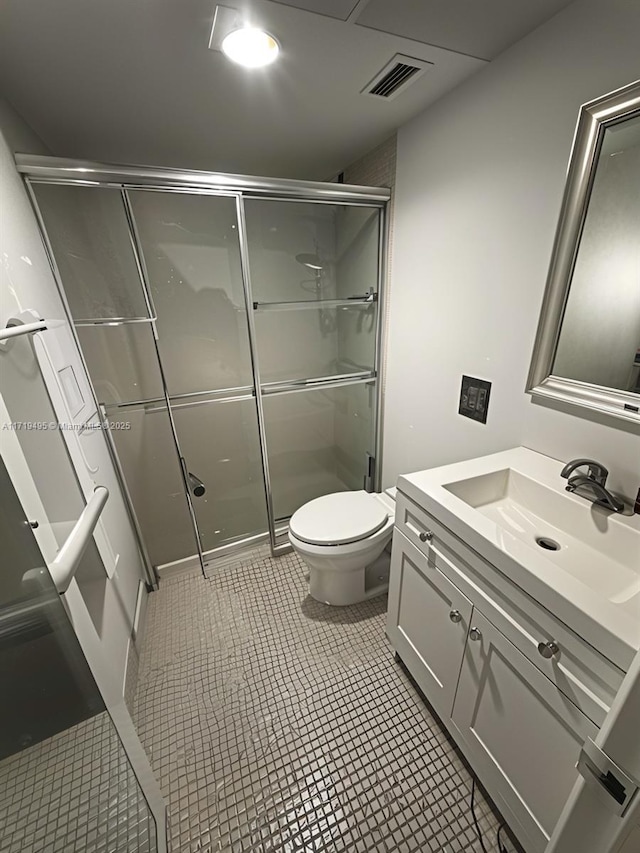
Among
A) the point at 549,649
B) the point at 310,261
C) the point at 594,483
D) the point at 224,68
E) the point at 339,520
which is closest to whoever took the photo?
the point at 549,649

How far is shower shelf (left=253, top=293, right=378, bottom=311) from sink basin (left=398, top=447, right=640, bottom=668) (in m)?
1.26

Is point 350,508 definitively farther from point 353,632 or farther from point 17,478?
point 17,478

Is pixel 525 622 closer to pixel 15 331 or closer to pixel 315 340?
pixel 15 331

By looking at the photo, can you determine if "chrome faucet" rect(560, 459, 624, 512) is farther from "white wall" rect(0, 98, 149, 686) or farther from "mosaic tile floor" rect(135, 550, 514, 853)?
"white wall" rect(0, 98, 149, 686)

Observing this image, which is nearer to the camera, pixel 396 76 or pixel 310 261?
pixel 396 76

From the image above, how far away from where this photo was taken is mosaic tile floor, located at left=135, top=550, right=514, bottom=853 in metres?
1.03

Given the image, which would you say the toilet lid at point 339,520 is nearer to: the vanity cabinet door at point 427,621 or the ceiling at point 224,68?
the vanity cabinet door at point 427,621

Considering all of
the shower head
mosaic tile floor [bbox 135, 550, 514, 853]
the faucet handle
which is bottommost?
mosaic tile floor [bbox 135, 550, 514, 853]

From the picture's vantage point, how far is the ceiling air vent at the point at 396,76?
1083 mm

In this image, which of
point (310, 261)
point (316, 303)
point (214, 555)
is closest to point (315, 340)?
point (316, 303)

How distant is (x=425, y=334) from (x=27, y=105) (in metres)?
1.83

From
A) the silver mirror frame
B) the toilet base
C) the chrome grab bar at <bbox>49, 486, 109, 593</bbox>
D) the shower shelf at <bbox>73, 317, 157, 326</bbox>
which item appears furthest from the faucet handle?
the shower shelf at <bbox>73, 317, 157, 326</bbox>

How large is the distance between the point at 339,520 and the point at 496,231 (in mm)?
1386

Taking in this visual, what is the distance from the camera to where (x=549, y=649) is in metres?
0.74
